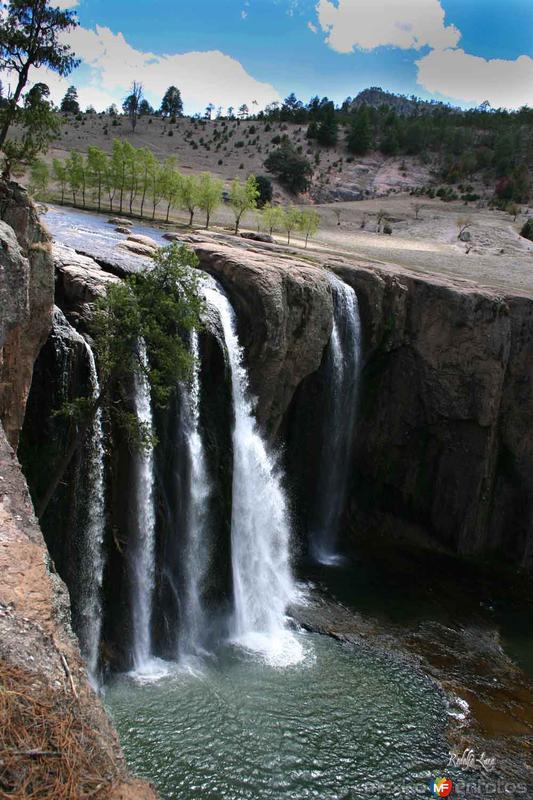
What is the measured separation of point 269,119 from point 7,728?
4036 inches

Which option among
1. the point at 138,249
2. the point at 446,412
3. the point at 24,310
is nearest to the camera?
the point at 24,310

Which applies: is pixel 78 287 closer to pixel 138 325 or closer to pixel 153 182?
pixel 138 325

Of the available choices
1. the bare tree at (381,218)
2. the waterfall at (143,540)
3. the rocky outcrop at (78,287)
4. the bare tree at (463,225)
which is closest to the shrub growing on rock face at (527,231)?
the bare tree at (463,225)

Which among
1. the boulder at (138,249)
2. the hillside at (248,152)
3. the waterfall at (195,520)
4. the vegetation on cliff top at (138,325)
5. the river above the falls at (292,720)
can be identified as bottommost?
the river above the falls at (292,720)

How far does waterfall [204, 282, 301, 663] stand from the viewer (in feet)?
52.3

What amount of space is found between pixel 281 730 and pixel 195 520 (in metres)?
5.50

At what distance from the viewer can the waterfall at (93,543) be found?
12445 millimetres

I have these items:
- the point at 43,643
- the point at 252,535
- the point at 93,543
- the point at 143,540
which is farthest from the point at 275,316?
the point at 43,643

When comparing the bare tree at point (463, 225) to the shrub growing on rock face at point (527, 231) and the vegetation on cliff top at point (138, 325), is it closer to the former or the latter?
the shrub growing on rock face at point (527, 231)

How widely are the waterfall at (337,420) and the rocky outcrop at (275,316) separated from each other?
1605mm

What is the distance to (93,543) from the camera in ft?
42.0

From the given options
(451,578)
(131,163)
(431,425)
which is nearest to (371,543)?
(451,578)

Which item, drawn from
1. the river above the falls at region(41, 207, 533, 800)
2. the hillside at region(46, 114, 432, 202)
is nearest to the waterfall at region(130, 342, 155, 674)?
the river above the falls at region(41, 207, 533, 800)

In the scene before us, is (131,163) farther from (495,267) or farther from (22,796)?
(22,796)
